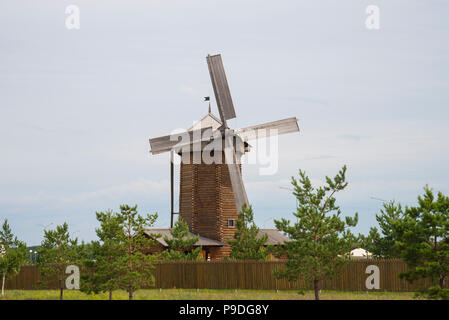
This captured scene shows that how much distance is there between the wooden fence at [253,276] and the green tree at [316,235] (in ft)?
22.0

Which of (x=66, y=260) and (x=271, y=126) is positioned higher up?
(x=271, y=126)

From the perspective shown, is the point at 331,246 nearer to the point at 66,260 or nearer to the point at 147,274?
the point at 147,274

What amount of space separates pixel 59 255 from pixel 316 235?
17.0 m

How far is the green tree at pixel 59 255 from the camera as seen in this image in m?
36.0

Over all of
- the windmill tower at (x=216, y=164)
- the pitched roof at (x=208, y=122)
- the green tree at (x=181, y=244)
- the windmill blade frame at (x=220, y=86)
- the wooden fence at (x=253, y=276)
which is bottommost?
the wooden fence at (x=253, y=276)

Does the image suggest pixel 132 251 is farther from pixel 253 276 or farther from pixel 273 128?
pixel 273 128

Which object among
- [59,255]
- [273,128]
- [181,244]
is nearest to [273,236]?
[273,128]

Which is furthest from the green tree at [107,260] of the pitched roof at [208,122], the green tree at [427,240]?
the pitched roof at [208,122]

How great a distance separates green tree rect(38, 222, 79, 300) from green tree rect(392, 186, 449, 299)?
21.6m

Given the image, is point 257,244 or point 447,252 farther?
point 257,244

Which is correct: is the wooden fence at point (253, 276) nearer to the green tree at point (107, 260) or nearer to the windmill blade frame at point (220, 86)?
the green tree at point (107, 260)
